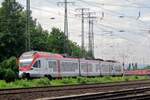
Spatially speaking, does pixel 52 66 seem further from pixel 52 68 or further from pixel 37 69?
pixel 37 69

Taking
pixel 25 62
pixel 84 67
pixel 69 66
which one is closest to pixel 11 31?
pixel 84 67

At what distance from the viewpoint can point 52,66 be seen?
51.1 meters

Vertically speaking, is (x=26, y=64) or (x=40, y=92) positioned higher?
(x=26, y=64)

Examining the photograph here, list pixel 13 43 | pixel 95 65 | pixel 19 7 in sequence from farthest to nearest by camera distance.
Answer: pixel 19 7 → pixel 13 43 → pixel 95 65

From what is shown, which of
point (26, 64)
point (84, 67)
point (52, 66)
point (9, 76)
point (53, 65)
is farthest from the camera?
point (84, 67)

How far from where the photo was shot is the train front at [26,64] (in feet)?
160

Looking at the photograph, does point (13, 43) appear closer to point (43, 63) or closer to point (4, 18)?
point (4, 18)

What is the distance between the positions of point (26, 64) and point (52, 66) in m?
3.19

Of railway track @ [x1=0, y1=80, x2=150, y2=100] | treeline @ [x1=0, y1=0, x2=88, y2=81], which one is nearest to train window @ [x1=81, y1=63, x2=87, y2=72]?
treeline @ [x1=0, y1=0, x2=88, y2=81]

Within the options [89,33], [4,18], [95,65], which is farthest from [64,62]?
[4,18]

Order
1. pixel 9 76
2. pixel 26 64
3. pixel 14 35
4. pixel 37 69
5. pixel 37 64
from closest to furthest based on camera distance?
1. pixel 37 64
2. pixel 37 69
3. pixel 26 64
4. pixel 9 76
5. pixel 14 35

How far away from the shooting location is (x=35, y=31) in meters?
116

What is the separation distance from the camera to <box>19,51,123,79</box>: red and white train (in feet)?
160

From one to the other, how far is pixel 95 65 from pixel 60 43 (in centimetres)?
6152
